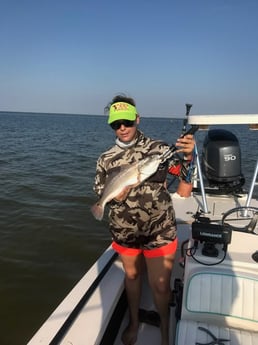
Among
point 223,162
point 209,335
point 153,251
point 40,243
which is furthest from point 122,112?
point 40,243

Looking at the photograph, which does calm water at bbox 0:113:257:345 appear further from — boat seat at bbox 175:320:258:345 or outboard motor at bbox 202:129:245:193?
outboard motor at bbox 202:129:245:193

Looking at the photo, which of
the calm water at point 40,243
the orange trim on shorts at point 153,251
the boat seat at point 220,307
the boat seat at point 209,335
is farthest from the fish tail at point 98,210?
the calm water at point 40,243

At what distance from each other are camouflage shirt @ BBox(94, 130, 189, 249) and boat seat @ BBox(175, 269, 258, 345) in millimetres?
461

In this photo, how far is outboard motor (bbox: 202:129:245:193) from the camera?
5.29 meters

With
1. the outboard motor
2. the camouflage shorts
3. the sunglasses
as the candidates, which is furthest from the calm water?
the sunglasses

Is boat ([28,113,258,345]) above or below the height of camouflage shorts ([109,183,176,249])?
below

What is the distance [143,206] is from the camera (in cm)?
268

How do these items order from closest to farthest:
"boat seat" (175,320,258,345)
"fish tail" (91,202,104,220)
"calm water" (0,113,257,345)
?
"boat seat" (175,320,258,345) → "fish tail" (91,202,104,220) → "calm water" (0,113,257,345)

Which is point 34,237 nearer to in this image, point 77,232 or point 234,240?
point 77,232

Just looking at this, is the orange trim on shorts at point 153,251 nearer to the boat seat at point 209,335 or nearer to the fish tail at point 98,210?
the fish tail at point 98,210

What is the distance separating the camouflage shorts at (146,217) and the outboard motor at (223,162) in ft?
9.10

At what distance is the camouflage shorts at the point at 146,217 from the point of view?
8.80 ft

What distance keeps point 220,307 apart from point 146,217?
0.90 metres

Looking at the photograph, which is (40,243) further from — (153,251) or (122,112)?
(122,112)
